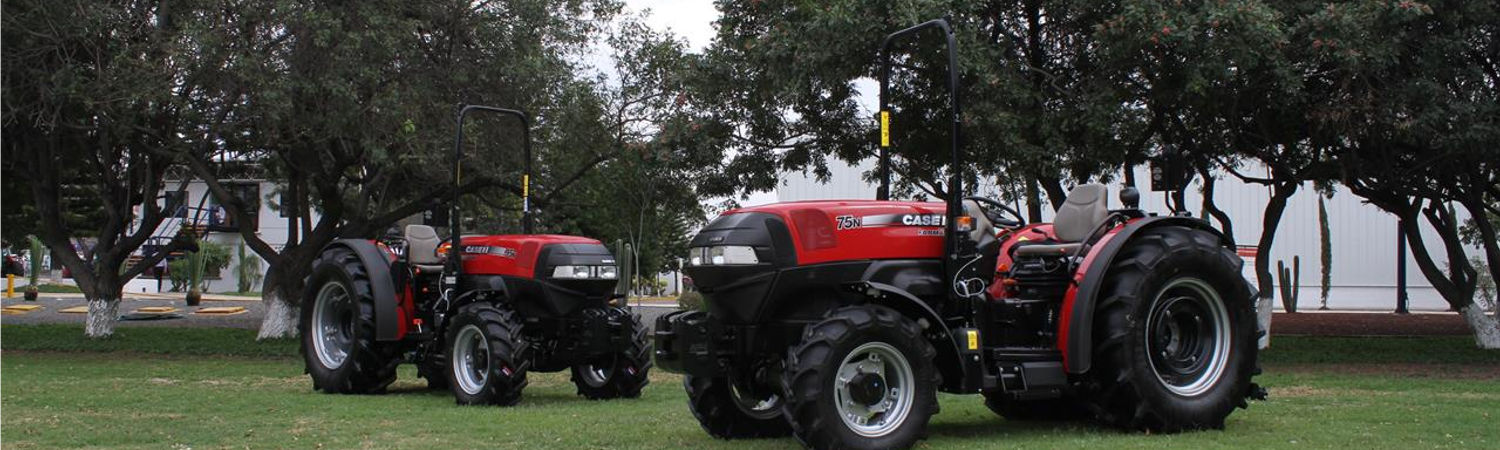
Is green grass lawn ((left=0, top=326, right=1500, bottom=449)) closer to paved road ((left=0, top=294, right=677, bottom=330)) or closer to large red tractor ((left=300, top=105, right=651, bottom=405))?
large red tractor ((left=300, top=105, right=651, bottom=405))

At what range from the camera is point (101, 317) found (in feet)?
83.4

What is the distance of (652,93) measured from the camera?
24250mm

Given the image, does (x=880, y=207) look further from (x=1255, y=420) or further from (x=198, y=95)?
(x=198, y=95)

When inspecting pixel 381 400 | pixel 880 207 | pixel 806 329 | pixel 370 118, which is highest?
pixel 370 118

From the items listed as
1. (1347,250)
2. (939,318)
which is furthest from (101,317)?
(1347,250)

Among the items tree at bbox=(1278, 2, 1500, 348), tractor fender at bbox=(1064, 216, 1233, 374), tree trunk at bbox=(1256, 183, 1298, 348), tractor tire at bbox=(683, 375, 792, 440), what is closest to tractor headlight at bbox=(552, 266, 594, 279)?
tractor tire at bbox=(683, 375, 792, 440)

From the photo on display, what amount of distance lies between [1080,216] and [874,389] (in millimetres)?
2196

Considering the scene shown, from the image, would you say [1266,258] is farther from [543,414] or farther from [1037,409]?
[543,414]

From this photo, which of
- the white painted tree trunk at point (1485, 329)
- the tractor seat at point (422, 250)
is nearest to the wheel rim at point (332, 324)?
the tractor seat at point (422, 250)

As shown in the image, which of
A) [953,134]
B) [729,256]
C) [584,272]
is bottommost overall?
[584,272]

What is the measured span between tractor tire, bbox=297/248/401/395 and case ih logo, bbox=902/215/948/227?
7.00 m

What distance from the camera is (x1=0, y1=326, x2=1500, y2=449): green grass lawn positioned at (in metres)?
9.59

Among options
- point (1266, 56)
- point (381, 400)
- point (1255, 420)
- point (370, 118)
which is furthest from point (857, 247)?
point (370, 118)

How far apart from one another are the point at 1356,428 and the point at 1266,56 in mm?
7613
